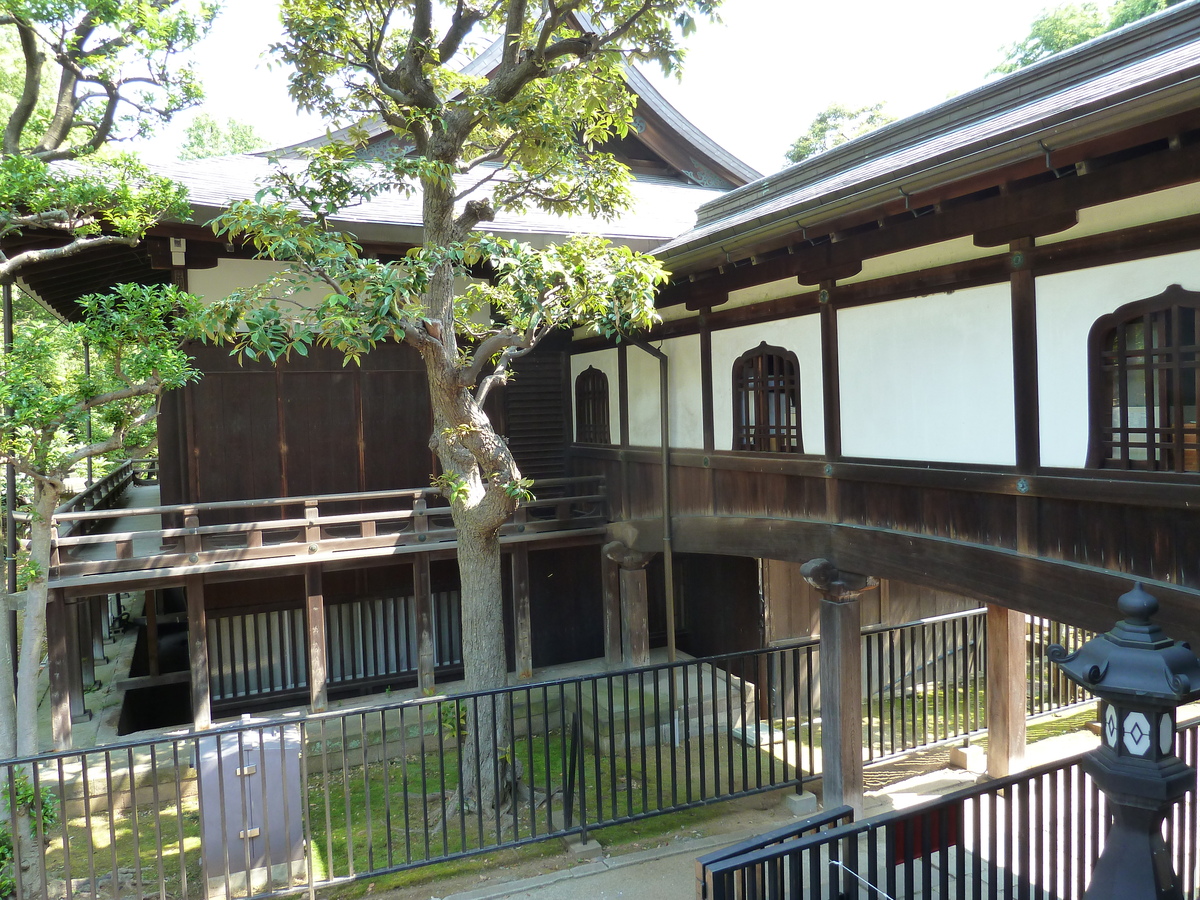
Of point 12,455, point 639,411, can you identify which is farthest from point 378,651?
point 12,455

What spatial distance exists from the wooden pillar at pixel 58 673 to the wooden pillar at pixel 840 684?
26.0ft

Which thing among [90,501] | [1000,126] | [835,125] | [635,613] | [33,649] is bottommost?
[635,613]

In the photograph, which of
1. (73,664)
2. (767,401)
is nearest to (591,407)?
(767,401)

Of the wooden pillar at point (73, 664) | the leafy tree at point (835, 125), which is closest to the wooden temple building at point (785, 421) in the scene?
the wooden pillar at point (73, 664)

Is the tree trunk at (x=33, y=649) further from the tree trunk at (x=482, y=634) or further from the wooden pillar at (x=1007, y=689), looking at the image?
the wooden pillar at (x=1007, y=689)

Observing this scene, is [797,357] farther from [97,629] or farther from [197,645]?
[97,629]

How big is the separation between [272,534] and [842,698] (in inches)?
290

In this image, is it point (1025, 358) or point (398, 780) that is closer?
point (1025, 358)

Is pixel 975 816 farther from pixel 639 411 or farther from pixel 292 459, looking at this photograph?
pixel 292 459

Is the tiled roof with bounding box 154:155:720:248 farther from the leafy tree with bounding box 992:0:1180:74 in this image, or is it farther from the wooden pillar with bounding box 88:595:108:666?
the leafy tree with bounding box 992:0:1180:74

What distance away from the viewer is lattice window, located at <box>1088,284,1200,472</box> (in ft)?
14.4

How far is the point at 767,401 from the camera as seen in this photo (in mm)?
8117

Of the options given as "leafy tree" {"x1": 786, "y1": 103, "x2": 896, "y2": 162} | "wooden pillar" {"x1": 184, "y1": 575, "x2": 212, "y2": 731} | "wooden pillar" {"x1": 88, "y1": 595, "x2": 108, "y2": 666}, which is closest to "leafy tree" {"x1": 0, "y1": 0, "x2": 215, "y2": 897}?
"wooden pillar" {"x1": 184, "y1": 575, "x2": 212, "y2": 731}

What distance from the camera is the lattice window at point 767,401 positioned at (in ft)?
25.5
